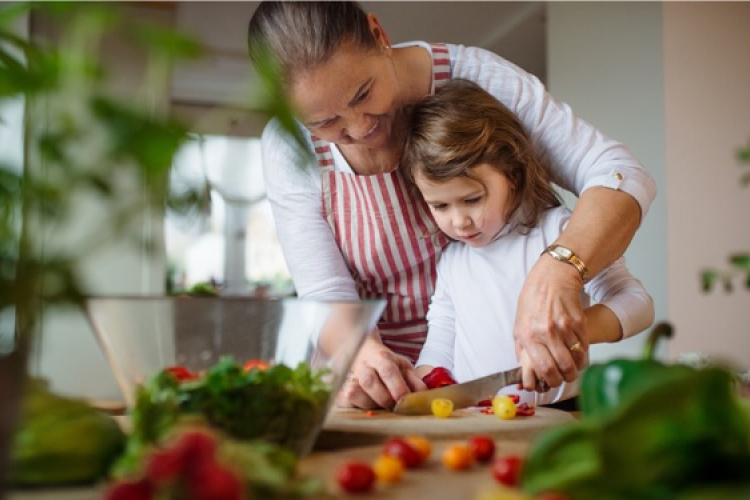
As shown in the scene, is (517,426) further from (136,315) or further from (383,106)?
(383,106)

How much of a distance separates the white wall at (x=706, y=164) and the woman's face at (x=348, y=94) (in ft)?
7.95

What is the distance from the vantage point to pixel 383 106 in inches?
58.0

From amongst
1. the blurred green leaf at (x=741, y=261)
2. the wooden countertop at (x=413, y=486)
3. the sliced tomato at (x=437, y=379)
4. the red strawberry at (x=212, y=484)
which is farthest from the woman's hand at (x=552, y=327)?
the red strawberry at (x=212, y=484)

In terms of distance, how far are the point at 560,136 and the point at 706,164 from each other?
2331mm

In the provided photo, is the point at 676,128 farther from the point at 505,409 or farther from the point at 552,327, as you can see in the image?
the point at 505,409

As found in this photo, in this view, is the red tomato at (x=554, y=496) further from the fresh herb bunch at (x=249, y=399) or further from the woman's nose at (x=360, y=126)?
the woman's nose at (x=360, y=126)

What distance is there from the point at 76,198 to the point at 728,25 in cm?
384

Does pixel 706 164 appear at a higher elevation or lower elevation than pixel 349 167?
higher

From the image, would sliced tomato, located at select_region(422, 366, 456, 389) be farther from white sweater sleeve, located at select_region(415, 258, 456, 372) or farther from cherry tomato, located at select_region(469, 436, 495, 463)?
cherry tomato, located at select_region(469, 436, 495, 463)

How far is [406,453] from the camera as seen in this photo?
0.70 meters

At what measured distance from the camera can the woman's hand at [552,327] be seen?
1.27 metres

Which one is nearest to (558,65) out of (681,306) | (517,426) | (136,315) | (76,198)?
(681,306)

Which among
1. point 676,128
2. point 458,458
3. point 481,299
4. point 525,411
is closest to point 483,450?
point 458,458

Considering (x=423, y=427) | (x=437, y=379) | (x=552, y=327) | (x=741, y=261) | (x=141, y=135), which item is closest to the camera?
(x=141, y=135)
